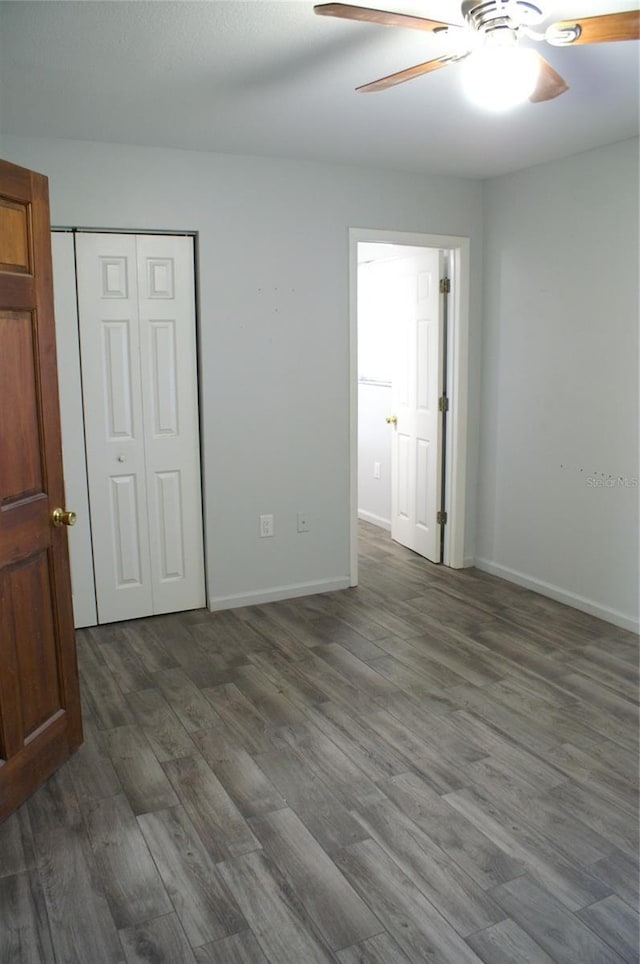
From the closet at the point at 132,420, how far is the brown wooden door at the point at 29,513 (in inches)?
47.3

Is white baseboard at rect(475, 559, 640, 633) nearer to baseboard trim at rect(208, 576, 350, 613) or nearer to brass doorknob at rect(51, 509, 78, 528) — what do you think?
baseboard trim at rect(208, 576, 350, 613)

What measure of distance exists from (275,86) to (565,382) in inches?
86.8

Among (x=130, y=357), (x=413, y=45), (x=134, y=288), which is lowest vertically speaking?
(x=130, y=357)

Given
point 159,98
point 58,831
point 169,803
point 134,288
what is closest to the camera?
point 58,831

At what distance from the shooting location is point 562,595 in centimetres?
420

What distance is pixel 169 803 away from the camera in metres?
2.41

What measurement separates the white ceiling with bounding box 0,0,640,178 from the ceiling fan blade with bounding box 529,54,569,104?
210mm

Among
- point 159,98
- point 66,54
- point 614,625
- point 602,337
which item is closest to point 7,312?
point 66,54

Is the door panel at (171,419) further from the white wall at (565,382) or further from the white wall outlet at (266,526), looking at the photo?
the white wall at (565,382)

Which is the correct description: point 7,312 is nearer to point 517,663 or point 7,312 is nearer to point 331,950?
point 331,950

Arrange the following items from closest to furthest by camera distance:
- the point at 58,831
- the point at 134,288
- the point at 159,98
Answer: the point at 58,831 < the point at 159,98 < the point at 134,288

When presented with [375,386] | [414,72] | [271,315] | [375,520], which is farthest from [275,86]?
[375,520]

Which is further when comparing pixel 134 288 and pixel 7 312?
pixel 134 288

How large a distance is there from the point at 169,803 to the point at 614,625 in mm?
2496
